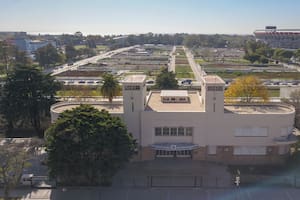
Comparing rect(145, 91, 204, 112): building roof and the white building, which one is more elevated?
rect(145, 91, 204, 112): building roof

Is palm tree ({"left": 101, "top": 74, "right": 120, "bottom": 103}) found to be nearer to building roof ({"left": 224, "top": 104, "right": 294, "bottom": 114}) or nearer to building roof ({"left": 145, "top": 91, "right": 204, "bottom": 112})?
building roof ({"left": 145, "top": 91, "right": 204, "bottom": 112})

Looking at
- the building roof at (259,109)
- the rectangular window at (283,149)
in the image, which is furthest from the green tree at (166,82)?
the rectangular window at (283,149)

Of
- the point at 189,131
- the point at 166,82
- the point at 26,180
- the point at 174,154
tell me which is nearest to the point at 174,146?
the point at 174,154

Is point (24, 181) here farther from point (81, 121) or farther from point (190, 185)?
point (190, 185)

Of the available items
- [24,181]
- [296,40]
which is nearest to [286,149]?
[24,181]

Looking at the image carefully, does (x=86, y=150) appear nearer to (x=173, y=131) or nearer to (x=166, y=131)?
(x=166, y=131)

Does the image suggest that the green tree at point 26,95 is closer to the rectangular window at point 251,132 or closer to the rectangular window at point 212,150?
the rectangular window at point 212,150

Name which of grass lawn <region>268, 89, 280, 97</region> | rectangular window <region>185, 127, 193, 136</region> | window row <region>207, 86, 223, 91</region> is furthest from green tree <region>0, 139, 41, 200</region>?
grass lawn <region>268, 89, 280, 97</region>
